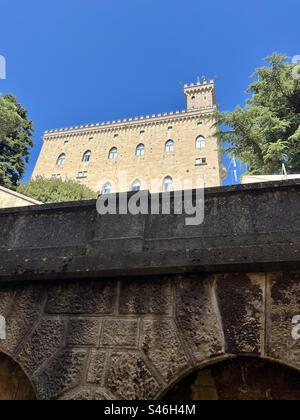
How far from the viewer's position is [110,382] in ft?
7.16

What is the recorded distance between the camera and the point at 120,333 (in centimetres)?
233

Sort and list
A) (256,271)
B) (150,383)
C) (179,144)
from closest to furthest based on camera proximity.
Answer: (150,383)
(256,271)
(179,144)

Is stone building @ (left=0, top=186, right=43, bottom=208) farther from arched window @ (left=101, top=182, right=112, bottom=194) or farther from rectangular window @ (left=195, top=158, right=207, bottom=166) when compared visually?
rectangular window @ (left=195, top=158, right=207, bottom=166)

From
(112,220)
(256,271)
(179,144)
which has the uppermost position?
(179,144)

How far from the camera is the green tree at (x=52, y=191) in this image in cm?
2231

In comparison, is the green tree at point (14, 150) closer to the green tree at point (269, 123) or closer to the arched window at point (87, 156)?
the arched window at point (87, 156)

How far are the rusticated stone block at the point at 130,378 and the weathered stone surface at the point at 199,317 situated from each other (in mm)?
357

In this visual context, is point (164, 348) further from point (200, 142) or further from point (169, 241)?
point (200, 142)

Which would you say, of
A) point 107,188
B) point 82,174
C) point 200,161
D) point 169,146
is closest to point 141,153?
point 169,146

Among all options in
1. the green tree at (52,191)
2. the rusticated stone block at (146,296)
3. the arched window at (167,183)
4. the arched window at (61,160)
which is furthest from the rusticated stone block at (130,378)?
the arched window at (61,160)

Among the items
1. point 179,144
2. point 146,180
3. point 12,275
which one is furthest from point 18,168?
point 12,275

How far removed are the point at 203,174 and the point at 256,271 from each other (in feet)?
99.9

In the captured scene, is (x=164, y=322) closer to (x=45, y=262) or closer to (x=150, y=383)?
(x=150, y=383)

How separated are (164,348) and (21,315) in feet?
4.20
